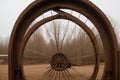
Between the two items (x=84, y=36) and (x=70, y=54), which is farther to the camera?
(x=84, y=36)

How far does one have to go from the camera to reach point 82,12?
13.2 feet

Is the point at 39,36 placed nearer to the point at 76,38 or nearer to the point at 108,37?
the point at 76,38

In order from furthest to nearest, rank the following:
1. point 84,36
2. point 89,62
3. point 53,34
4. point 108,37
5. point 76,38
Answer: point 89,62 < point 84,36 < point 76,38 < point 53,34 < point 108,37

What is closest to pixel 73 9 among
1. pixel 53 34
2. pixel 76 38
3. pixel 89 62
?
pixel 53 34

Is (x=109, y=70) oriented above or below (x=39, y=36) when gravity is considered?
below

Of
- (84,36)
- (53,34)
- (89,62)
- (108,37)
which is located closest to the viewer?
(108,37)

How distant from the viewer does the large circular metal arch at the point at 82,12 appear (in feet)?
12.6

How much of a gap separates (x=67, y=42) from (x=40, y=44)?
58 cm

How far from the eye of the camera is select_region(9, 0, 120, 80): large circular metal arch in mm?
3850

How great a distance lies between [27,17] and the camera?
13.3 feet

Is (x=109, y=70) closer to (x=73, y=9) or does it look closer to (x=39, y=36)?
(x=73, y=9)

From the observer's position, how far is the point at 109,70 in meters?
3.93

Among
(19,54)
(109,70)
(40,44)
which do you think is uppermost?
(40,44)

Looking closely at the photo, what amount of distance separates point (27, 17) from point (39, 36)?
209 centimetres
